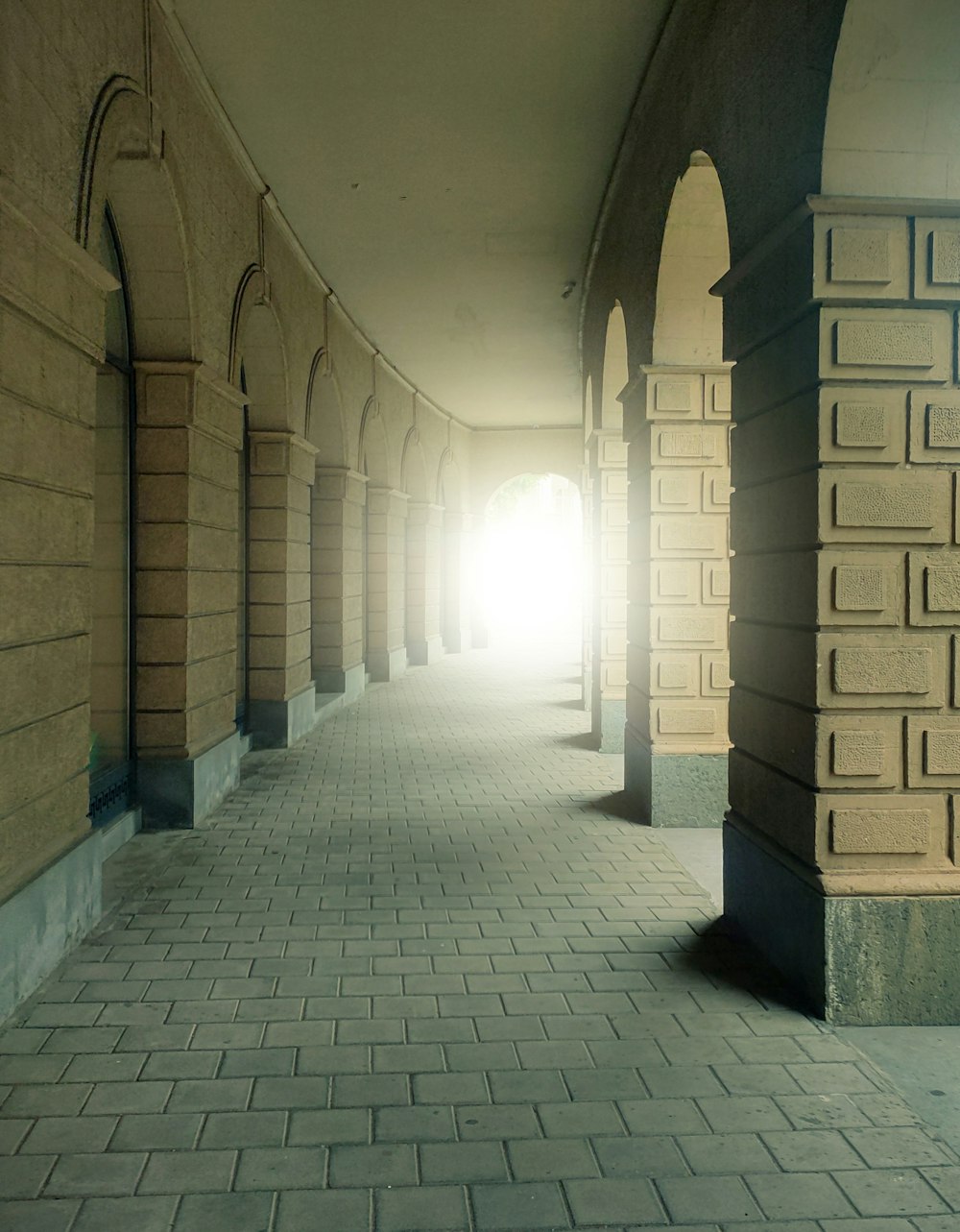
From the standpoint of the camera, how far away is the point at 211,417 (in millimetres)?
7461

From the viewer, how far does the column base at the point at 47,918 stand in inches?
158

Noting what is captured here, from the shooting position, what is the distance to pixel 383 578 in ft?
53.8

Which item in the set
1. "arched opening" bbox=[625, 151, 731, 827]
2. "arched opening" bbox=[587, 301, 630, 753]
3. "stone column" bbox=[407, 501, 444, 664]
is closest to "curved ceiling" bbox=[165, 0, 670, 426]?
"arched opening" bbox=[587, 301, 630, 753]

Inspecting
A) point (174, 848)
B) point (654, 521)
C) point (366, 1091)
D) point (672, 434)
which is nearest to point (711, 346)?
point (672, 434)

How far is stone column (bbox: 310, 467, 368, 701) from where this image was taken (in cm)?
1306

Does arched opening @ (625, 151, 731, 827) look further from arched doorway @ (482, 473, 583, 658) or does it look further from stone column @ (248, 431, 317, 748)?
arched doorway @ (482, 473, 583, 658)

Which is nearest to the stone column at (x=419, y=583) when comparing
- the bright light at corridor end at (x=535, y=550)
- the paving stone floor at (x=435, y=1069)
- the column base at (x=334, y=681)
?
the column base at (x=334, y=681)

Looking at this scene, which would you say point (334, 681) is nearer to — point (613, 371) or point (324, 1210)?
point (613, 371)

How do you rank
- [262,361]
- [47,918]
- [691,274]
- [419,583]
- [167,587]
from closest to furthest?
[47,918] → [691,274] → [167,587] → [262,361] → [419,583]

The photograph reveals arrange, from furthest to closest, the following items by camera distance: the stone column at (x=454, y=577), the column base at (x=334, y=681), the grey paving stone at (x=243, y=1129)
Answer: the stone column at (x=454, y=577), the column base at (x=334, y=681), the grey paving stone at (x=243, y=1129)

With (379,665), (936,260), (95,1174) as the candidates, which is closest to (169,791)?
(95,1174)

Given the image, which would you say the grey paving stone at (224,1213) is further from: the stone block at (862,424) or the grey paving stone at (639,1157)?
the stone block at (862,424)

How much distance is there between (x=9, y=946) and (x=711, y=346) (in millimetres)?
5378

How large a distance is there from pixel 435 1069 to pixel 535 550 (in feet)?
164
